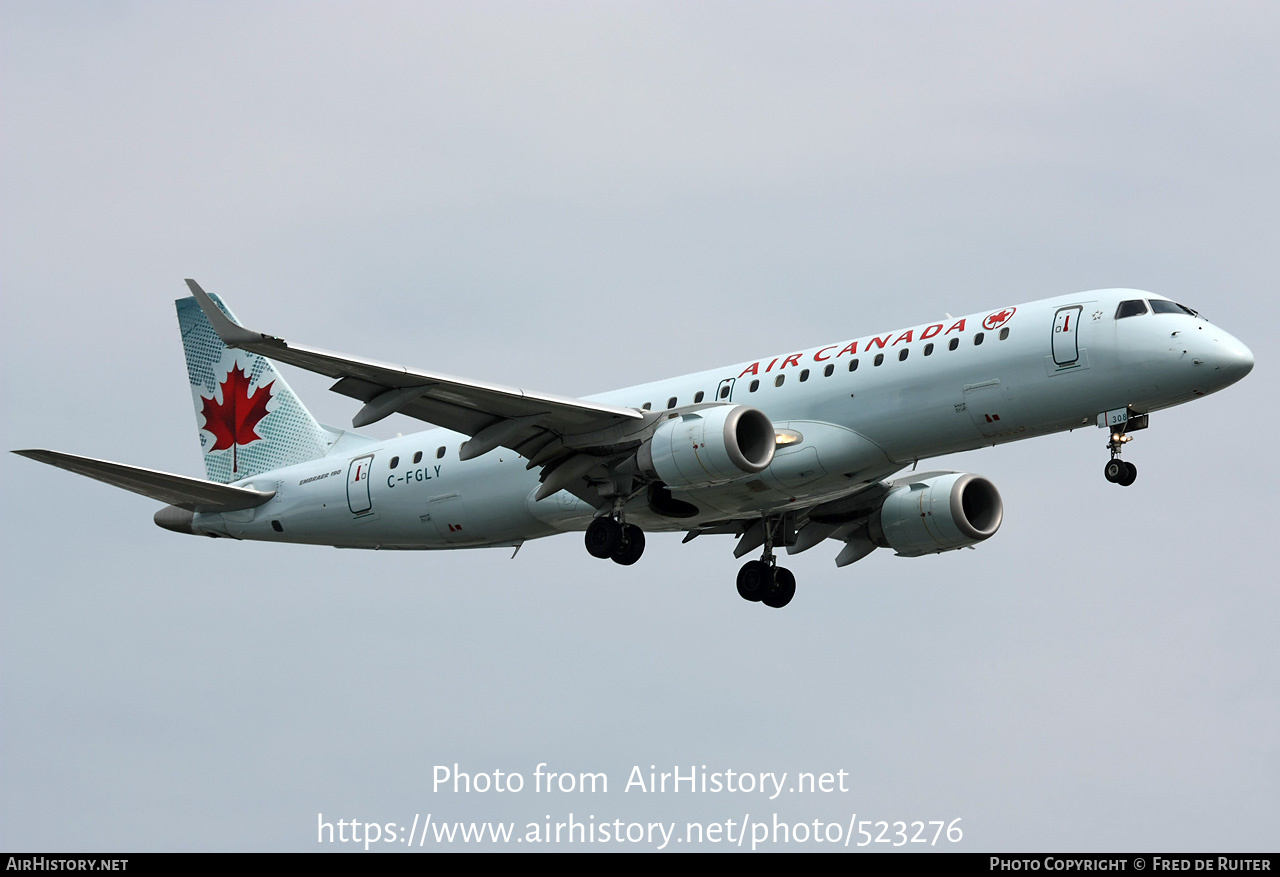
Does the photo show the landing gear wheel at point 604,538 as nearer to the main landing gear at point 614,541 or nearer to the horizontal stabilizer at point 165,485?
the main landing gear at point 614,541

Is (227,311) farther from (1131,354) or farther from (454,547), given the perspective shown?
(1131,354)

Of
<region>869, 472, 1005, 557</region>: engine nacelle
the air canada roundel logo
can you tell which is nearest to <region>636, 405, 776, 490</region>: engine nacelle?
the air canada roundel logo

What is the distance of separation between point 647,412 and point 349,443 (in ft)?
30.8

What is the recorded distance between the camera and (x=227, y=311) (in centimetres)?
4588

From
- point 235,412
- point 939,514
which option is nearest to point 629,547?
point 939,514

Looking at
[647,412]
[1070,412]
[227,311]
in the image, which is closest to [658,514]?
[647,412]

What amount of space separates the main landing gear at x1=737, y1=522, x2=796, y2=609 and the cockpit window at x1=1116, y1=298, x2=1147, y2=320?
34.9 feet

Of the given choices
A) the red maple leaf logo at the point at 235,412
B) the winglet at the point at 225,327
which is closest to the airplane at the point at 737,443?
A: the winglet at the point at 225,327

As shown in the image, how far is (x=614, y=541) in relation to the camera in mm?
36125

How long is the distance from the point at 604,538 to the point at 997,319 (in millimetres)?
8969

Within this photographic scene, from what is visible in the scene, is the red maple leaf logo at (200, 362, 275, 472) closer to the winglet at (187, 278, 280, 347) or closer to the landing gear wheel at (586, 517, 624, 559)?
the landing gear wheel at (586, 517, 624, 559)

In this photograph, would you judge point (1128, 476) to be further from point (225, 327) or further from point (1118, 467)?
point (225, 327)

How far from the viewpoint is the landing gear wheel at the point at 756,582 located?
4016cm

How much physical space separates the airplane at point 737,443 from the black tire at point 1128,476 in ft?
0.27
